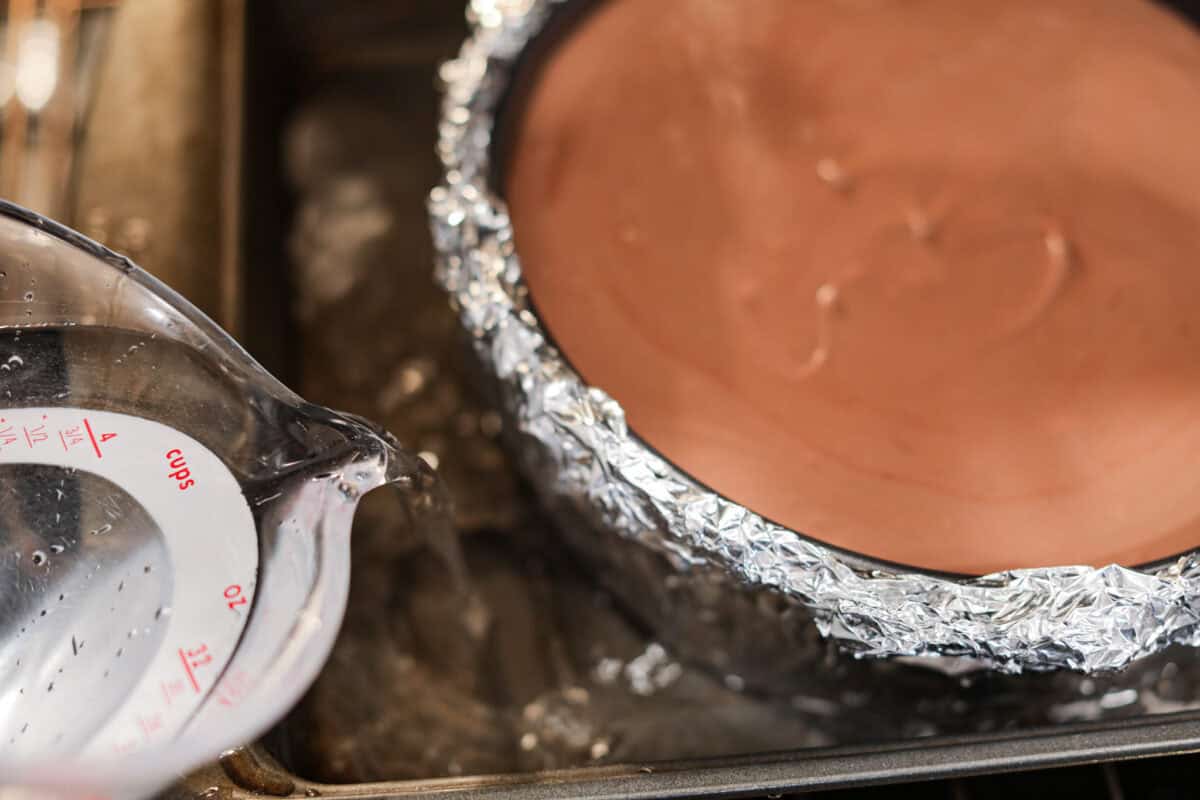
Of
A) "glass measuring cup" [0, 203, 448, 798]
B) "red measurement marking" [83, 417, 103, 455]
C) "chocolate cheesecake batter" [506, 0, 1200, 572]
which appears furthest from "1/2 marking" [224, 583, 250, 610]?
"chocolate cheesecake batter" [506, 0, 1200, 572]

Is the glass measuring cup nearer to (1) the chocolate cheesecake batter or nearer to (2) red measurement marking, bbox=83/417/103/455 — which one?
(2) red measurement marking, bbox=83/417/103/455

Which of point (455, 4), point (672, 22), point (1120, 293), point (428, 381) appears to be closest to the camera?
point (1120, 293)

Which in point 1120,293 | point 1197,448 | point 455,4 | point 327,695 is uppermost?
point 455,4

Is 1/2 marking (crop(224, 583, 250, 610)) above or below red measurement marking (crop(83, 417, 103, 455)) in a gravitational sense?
below

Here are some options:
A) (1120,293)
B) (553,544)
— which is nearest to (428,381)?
(553,544)

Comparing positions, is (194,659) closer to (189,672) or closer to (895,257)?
(189,672)

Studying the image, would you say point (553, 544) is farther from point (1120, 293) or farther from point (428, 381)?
point (1120, 293)

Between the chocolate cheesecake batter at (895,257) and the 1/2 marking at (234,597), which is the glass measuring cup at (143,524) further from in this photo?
the chocolate cheesecake batter at (895,257)
